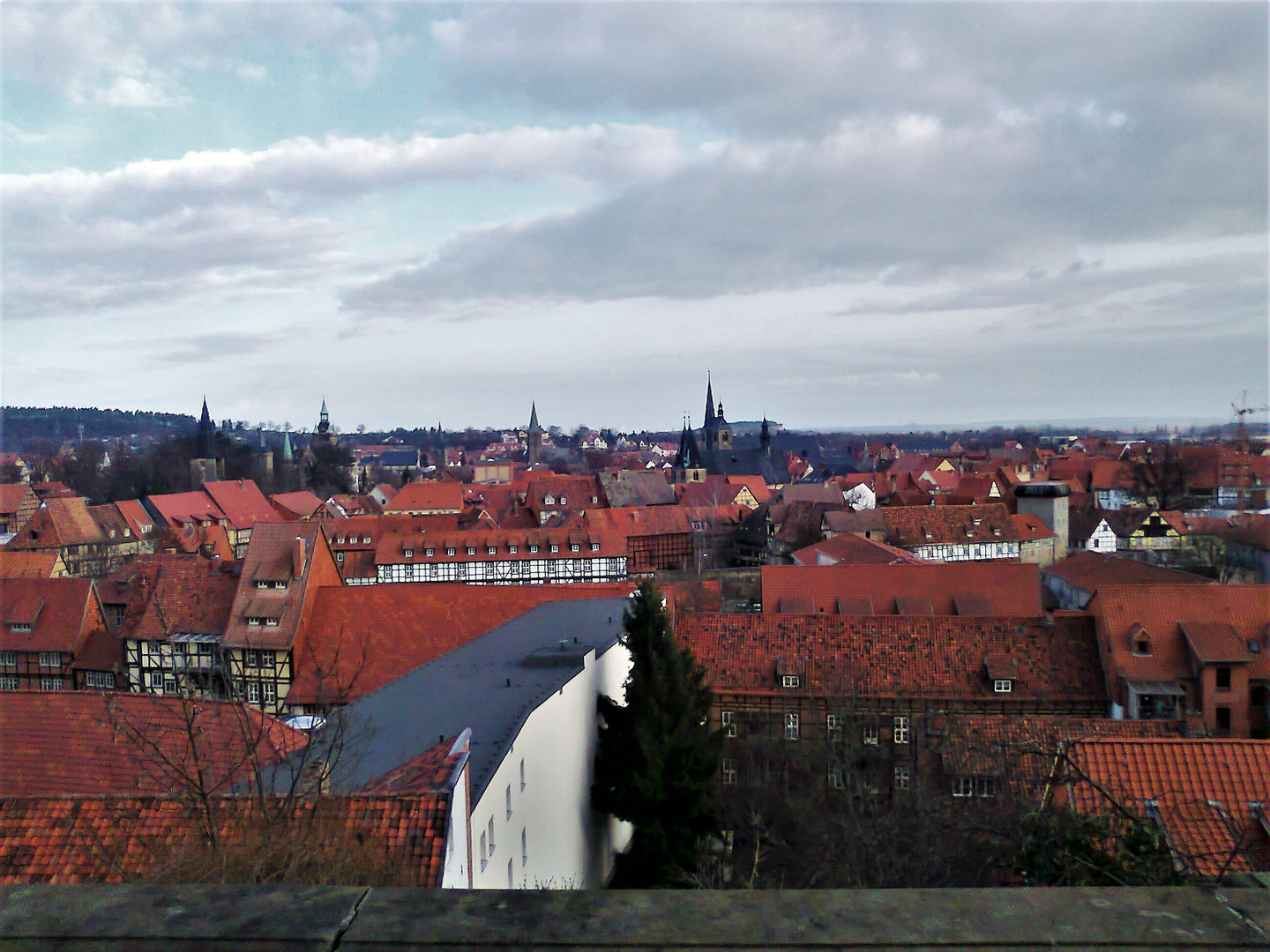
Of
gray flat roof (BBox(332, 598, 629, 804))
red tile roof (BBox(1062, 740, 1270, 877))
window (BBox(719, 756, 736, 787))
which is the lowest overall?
window (BBox(719, 756, 736, 787))

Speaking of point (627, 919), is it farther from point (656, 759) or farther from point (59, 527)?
point (59, 527)

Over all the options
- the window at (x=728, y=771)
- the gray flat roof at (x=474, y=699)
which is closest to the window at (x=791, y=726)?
the window at (x=728, y=771)

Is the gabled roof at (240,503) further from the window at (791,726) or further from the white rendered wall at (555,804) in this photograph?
the white rendered wall at (555,804)

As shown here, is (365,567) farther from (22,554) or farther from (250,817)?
(250,817)

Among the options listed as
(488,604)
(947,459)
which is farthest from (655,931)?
(947,459)

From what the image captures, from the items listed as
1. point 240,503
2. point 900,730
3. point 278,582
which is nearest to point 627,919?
point 900,730

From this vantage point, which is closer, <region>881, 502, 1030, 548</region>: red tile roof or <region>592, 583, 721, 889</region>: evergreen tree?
<region>592, 583, 721, 889</region>: evergreen tree

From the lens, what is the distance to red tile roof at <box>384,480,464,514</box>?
8625 centimetres

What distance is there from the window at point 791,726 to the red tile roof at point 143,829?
18844 mm

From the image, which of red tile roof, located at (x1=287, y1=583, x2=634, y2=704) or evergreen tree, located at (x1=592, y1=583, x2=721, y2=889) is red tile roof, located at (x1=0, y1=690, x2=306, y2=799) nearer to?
evergreen tree, located at (x1=592, y1=583, x2=721, y2=889)

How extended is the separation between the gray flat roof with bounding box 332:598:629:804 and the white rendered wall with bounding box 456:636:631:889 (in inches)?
Answer: 11.3

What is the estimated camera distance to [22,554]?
141 ft

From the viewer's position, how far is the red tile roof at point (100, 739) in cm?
1323

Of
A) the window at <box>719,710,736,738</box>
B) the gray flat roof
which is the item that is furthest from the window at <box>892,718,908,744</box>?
the gray flat roof
